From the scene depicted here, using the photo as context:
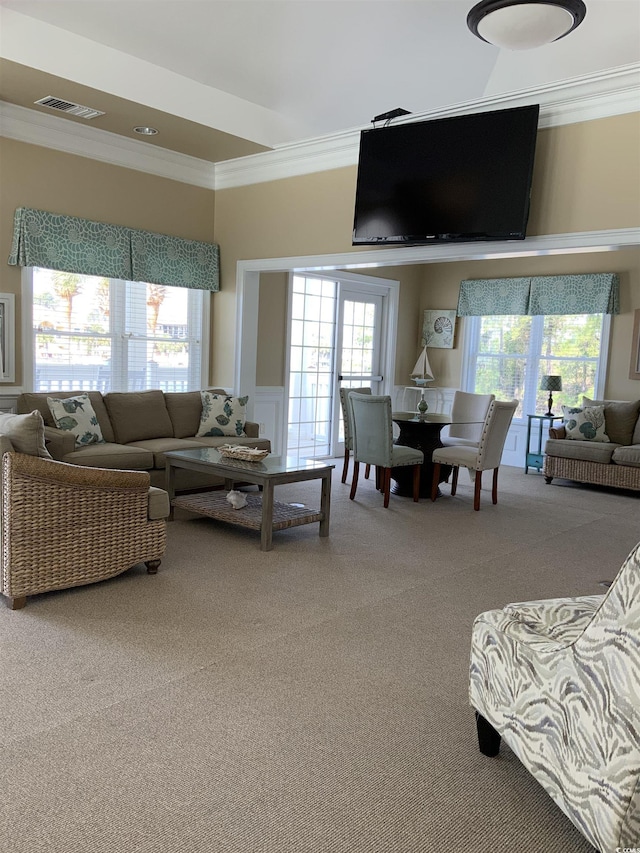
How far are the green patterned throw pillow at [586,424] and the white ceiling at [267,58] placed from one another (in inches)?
132

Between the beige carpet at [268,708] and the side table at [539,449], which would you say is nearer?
the beige carpet at [268,708]

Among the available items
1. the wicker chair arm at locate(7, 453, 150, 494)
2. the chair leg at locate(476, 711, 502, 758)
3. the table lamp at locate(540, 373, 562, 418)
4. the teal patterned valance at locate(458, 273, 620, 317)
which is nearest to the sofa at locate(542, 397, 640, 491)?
the table lamp at locate(540, 373, 562, 418)

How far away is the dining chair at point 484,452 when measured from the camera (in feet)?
19.7

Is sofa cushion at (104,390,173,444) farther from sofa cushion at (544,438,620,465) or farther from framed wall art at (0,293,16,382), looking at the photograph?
sofa cushion at (544,438,620,465)

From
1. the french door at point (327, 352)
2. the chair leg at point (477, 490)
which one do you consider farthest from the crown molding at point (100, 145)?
the chair leg at point (477, 490)

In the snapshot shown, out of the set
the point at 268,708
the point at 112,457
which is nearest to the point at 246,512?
the point at 112,457

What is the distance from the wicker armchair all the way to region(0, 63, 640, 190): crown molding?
334cm

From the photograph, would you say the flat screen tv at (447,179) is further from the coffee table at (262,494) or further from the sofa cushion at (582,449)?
the sofa cushion at (582,449)

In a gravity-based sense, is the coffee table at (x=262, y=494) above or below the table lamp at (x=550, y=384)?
below

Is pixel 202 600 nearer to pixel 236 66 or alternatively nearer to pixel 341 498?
pixel 341 498

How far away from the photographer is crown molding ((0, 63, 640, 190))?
4.50 metres

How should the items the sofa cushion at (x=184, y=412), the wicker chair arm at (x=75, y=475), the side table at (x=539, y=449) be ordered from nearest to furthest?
1. the wicker chair arm at (x=75, y=475)
2. the sofa cushion at (x=184, y=412)
3. the side table at (x=539, y=449)

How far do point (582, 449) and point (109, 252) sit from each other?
4925 millimetres

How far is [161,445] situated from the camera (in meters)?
5.68
